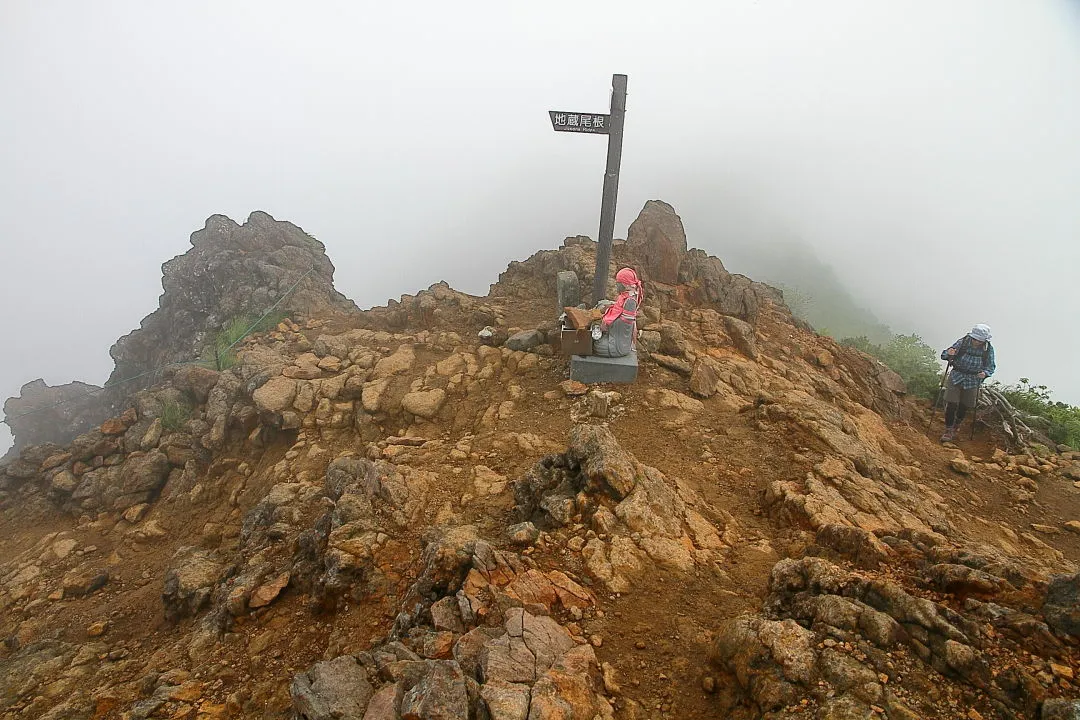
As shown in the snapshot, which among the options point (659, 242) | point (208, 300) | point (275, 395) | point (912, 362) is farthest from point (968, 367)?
point (208, 300)

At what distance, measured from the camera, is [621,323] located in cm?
802

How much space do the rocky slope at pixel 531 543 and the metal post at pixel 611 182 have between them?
1425 millimetres

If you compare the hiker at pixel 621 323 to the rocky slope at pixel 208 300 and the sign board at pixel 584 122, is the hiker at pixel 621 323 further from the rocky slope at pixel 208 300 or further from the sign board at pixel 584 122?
the rocky slope at pixel 208 300

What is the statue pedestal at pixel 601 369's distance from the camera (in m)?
8.09

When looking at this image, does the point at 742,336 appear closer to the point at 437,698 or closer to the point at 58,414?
the point at 437,698

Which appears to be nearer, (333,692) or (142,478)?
(333,692)

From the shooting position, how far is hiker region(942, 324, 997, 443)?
8922 millimetres

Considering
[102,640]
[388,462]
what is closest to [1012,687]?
[388,462]

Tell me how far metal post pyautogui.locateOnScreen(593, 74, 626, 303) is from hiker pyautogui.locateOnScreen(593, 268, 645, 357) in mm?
1173

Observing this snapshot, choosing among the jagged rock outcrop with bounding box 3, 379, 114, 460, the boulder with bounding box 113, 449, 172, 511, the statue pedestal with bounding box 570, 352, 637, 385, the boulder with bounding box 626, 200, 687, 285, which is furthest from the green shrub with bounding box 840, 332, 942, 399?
the jagged rock outcrop with bounding box 3, 379, 114, 460

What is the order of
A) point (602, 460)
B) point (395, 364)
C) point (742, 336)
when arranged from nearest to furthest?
point (602, 460)
point (395, 364)
point (742, 336)

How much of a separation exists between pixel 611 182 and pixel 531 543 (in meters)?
6.36

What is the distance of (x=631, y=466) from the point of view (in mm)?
5316

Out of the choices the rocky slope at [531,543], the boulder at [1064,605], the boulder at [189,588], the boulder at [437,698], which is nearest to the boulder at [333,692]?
the rocky slope at [531,543]
